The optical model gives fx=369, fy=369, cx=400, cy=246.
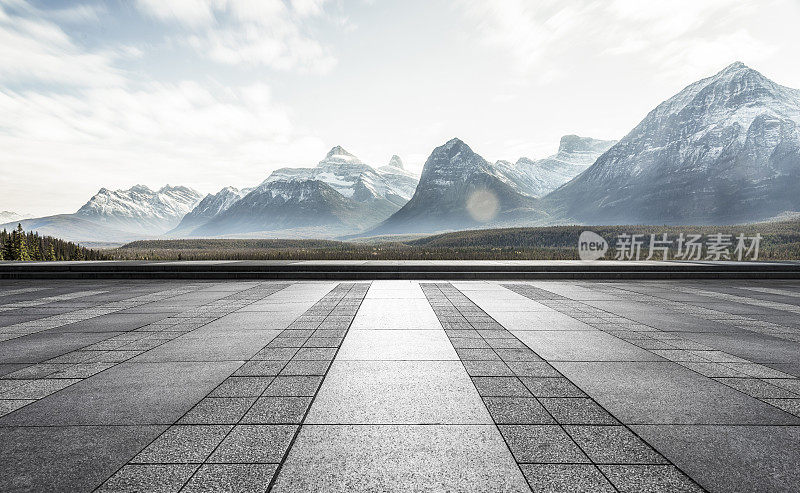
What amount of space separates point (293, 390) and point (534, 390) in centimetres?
310

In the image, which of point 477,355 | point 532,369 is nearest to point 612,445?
point 532,369

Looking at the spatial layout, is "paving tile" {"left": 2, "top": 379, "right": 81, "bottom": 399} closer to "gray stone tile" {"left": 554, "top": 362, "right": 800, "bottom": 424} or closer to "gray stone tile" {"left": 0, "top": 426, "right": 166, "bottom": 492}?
"gray stone tile" {"left": 0, "top": 426, "right": 166, "bottom": 492}

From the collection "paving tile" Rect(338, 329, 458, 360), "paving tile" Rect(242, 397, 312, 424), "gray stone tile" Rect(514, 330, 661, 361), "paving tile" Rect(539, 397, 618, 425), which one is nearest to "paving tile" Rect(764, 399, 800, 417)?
"gray stone tile" Rect(514, 330, 661, 361)

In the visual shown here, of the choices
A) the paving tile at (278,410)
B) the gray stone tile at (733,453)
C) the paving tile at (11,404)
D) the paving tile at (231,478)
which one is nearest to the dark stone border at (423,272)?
the paving tile at (278,410)

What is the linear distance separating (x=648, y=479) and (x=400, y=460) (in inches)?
80.4

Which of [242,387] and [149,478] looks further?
[242,387]

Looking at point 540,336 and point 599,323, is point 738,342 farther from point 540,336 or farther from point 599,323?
point 540,336

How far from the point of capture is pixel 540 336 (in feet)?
23.9

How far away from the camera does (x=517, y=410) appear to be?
4188 millimetres

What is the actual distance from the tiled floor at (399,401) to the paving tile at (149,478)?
0.05 ft

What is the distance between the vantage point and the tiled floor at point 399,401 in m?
3.09

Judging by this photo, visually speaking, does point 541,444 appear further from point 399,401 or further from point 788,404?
point 788,404

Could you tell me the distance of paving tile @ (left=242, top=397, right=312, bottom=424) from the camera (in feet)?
12.9

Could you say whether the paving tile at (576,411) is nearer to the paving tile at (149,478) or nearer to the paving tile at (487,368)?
the paving tile at (487,368)
